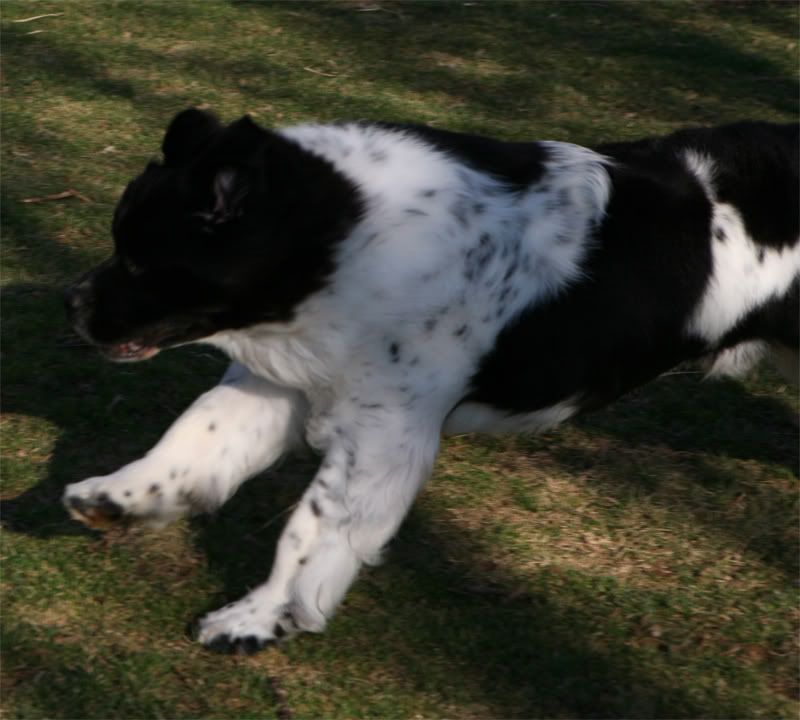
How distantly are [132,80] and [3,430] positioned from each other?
375 centimetres

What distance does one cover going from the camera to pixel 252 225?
3.75 meters

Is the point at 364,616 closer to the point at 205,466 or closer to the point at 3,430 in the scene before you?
the point at 205,466

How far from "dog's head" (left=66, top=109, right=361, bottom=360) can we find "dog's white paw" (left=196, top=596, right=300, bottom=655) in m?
0.84

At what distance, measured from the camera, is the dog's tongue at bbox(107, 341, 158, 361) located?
3.99 metres

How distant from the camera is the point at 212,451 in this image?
4.29 m

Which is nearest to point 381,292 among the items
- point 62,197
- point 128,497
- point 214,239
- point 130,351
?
point 214,239

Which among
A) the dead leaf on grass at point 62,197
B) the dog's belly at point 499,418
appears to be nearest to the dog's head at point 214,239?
the dog's belly at point 499,418

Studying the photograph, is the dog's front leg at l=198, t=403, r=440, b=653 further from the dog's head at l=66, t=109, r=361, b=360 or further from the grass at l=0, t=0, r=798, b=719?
the dog's head at l=66, t=109, r=361, b=360

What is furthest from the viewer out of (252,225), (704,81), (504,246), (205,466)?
(704,81)

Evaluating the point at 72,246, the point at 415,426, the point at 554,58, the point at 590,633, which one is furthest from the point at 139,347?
the point at 554,58

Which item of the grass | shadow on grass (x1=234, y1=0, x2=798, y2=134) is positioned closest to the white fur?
the grass

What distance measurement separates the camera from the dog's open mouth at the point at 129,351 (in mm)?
3988

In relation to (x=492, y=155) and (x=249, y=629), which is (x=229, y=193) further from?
(x=249, y=629)

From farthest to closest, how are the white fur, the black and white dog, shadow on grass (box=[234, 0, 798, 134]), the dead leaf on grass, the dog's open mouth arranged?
1. shadow on grass (box=[234, 0, 798, 134])
2. the dead leaf on grass
3. the white fur
4. the dog's open mouth
5. the black and white dog
